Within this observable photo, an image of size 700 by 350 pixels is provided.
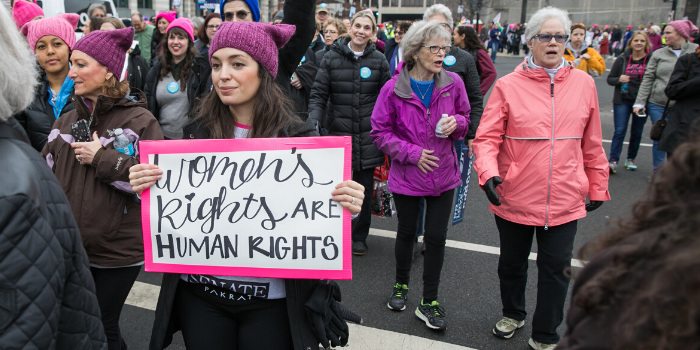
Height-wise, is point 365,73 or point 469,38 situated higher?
point 469,38

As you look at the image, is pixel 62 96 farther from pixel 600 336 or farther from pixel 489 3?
pixel 489 3

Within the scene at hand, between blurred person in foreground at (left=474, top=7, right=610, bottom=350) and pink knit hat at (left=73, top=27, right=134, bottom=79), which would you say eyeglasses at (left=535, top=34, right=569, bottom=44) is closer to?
blurred person in foreground at (left=474, top=7, right=610, bottom=350)

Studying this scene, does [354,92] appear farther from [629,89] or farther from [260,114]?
[629,89]

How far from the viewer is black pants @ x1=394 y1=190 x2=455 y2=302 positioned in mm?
3328

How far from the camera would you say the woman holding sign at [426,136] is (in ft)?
10.8

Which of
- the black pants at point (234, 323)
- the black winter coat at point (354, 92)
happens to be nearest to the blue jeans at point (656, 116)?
the black winter coat at point (354, 92)

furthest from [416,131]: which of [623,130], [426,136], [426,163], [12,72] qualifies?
[623,130]

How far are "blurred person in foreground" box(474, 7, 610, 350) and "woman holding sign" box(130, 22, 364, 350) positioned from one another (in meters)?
1.31

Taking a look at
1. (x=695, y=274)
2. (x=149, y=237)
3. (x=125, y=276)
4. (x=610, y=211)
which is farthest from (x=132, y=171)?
(x=610, y=211)

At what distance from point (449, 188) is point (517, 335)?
3.41 feet

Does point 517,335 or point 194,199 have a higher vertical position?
point 194,199

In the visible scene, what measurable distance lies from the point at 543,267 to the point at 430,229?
751mm

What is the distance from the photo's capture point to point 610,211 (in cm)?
568

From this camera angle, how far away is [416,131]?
11.0 feet
